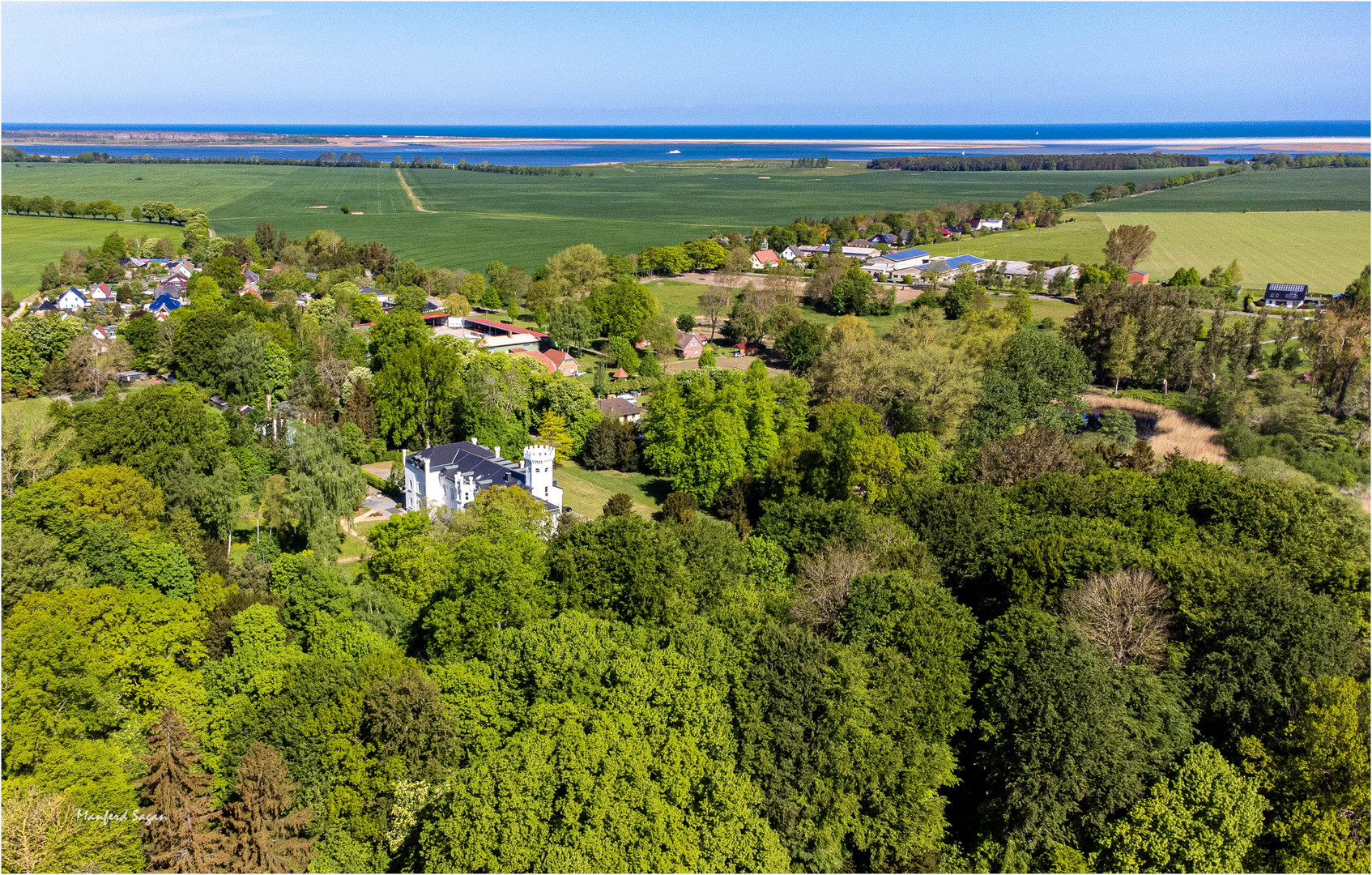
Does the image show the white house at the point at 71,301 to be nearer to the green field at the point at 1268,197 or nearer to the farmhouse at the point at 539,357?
the farmhouse at the point at 539,357

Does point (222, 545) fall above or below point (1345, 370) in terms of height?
below

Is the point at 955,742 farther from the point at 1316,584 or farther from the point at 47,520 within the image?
the point at 47,520

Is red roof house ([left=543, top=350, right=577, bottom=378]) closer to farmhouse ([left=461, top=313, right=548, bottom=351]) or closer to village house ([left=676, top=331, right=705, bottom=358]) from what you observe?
farmhouse ([left=461, top=313, right=548, bottom=351])

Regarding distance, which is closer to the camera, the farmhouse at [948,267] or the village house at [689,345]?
the village house at [689,345]

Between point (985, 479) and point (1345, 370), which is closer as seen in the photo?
point (985, 479)

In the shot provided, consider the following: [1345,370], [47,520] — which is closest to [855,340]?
[1345,370]

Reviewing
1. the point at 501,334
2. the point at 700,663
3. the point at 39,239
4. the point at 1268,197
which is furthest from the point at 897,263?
the point at 39,239

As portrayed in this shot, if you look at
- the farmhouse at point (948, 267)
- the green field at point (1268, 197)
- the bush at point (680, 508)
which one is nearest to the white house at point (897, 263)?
the farmhouse at point (948, 267)

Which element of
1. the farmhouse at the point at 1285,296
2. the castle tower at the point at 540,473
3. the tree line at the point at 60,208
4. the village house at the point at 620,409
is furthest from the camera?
the tree line at the point at 60,208
